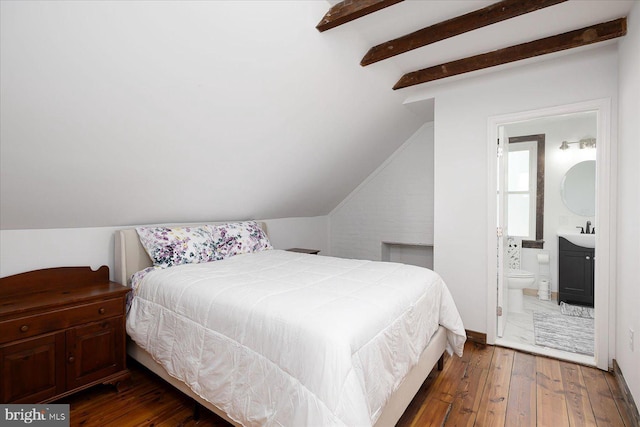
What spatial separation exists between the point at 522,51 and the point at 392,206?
7.78ft

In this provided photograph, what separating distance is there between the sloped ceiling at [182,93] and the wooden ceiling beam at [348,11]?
0.07 m

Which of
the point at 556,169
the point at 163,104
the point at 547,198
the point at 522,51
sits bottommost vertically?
the point at 547,198

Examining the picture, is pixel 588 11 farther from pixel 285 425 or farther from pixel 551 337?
pixel 285 425

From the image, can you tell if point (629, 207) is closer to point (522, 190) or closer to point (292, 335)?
point (292, 335)

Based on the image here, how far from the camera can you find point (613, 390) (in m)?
2.17

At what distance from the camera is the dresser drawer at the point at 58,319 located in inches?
69.1

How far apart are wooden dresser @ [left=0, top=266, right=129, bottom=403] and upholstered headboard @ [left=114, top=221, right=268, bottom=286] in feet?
0.57

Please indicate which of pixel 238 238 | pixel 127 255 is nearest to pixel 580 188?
pixel 238 238

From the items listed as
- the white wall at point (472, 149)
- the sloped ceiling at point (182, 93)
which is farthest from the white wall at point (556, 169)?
the sloped ceiling at point (182, 93)

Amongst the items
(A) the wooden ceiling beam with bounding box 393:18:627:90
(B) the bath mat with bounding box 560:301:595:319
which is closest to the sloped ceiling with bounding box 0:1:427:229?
(A) the wooden ceiling beam with bounding box 393:18:627:90

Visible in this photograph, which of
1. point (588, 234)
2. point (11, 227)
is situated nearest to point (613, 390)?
point (588, 234)

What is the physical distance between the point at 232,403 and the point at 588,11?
10.5 feet

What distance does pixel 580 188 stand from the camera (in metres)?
4.02

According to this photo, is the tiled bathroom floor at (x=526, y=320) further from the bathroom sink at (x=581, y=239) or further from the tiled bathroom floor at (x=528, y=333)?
the bathroom sink at (x=581, y=239)
